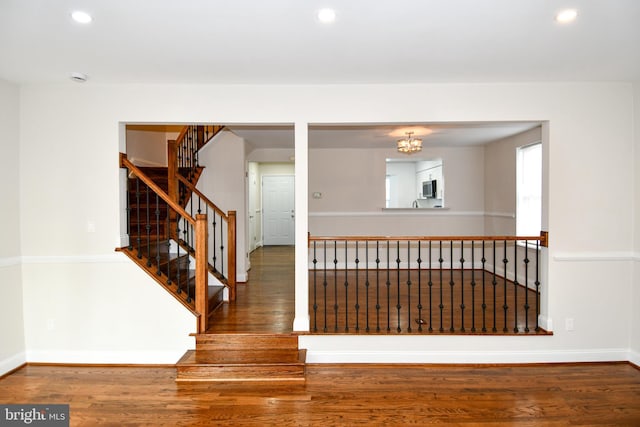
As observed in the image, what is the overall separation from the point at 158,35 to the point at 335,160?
4.72 m

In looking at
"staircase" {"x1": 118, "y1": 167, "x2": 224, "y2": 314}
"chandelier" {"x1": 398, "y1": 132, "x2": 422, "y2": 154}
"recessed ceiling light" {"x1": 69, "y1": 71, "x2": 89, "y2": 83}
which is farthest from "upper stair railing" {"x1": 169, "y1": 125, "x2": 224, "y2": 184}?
"chandelier" {"x1": 398, "y1": 132, "x2": 422, "y2": 154}

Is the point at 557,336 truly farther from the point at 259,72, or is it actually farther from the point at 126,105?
the point at 126,105

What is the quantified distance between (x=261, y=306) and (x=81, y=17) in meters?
3.13

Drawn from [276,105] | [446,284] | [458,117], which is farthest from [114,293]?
[446,284]

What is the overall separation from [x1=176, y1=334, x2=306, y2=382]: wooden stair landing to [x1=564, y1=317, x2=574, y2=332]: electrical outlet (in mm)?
2426

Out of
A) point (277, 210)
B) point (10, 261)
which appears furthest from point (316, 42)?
point (277, 210)

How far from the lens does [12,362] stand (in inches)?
127

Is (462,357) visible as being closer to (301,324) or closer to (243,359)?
(301,324)

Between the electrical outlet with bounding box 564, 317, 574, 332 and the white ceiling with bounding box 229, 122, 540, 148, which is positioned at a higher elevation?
the white ceiling with bounding box 229, 122, 540, 148

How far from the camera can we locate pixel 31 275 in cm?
335

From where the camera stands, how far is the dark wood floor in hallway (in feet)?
11.5

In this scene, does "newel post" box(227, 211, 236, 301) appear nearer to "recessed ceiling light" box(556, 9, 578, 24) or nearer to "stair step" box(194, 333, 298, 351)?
"stair step" box(194, 333, 298, 351)

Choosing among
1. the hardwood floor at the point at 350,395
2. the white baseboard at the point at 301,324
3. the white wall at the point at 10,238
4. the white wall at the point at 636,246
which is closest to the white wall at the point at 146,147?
the white wall at the point at 10,238

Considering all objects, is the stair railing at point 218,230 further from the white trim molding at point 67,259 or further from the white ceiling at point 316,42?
the white ceiling at point 316,42
